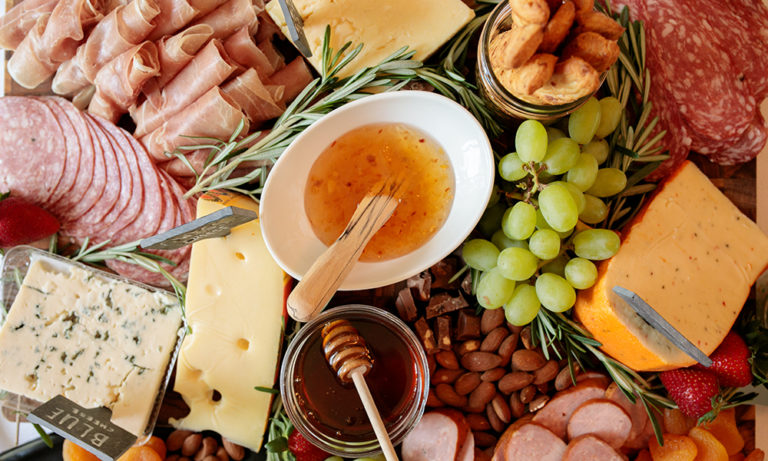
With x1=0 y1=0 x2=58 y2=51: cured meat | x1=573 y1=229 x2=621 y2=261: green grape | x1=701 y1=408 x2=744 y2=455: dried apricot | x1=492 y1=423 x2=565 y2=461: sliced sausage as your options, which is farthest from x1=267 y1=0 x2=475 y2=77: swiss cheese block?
x1=701 y1=408 x2=744 y2=455: dried apricot

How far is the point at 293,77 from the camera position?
1208 mm

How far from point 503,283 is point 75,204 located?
972 millimetres

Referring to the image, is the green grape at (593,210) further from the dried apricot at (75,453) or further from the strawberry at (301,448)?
the dried apricot at (75,453)

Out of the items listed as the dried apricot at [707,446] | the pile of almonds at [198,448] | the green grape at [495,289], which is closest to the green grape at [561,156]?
the green grape at [495,289]

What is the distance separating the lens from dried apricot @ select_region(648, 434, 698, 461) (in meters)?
1.10

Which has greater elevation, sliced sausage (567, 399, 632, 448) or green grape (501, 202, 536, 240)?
green grape (501, 202, 536, 240)

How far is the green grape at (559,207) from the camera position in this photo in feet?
3.04

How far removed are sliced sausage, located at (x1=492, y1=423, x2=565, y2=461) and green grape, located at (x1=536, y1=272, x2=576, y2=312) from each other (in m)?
0.30

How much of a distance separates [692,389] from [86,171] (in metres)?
1.37

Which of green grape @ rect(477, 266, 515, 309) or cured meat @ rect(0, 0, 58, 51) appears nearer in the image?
green grape @ rect(477, 266, 515, 309)

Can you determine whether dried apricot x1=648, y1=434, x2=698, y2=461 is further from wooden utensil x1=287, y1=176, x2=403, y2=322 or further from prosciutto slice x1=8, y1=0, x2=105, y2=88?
prosciutto slice x1=8, y1=0, x2=105, y2=88

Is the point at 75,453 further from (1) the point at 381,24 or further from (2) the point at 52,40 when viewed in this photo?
(1) the point at 381,24

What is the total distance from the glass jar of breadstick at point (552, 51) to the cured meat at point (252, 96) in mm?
496

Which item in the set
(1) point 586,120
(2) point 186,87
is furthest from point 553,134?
(2) point 186,87
